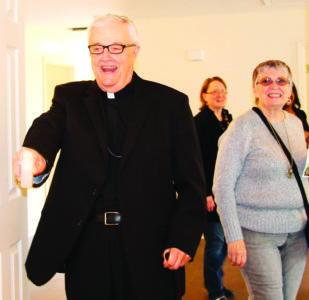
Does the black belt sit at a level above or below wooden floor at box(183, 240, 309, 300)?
above

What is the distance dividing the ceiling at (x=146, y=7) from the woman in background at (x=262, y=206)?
350 cm

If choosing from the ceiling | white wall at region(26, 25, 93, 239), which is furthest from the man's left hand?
white wall at region(26, 25, 93, 239)

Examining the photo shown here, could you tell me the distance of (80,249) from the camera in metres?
1.54

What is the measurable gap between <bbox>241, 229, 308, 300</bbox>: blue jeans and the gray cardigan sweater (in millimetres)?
47

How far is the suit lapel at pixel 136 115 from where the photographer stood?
149cm

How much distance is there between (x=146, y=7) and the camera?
5.26m

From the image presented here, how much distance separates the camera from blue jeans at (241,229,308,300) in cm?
180

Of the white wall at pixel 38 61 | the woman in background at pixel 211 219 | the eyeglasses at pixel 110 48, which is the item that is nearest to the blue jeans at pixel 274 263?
the eyeglasses at pixel 110 48

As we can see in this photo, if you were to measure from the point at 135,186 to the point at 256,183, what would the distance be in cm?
65

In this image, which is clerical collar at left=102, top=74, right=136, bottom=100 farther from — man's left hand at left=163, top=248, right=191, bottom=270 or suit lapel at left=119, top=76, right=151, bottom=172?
man's left hand at left=163, top=248, right=191, bottom=270

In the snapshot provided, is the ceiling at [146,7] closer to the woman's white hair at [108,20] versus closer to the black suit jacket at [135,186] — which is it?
the woman's white hair at [108,20]

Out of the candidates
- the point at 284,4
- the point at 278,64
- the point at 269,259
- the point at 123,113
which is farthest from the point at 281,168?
the point at 284,4

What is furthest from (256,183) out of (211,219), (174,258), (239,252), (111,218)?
(211,219)

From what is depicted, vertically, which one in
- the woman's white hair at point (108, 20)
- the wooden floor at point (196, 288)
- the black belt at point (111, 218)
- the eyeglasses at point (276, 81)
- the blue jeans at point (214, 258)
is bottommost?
the wooden floor at point (196, 288)
